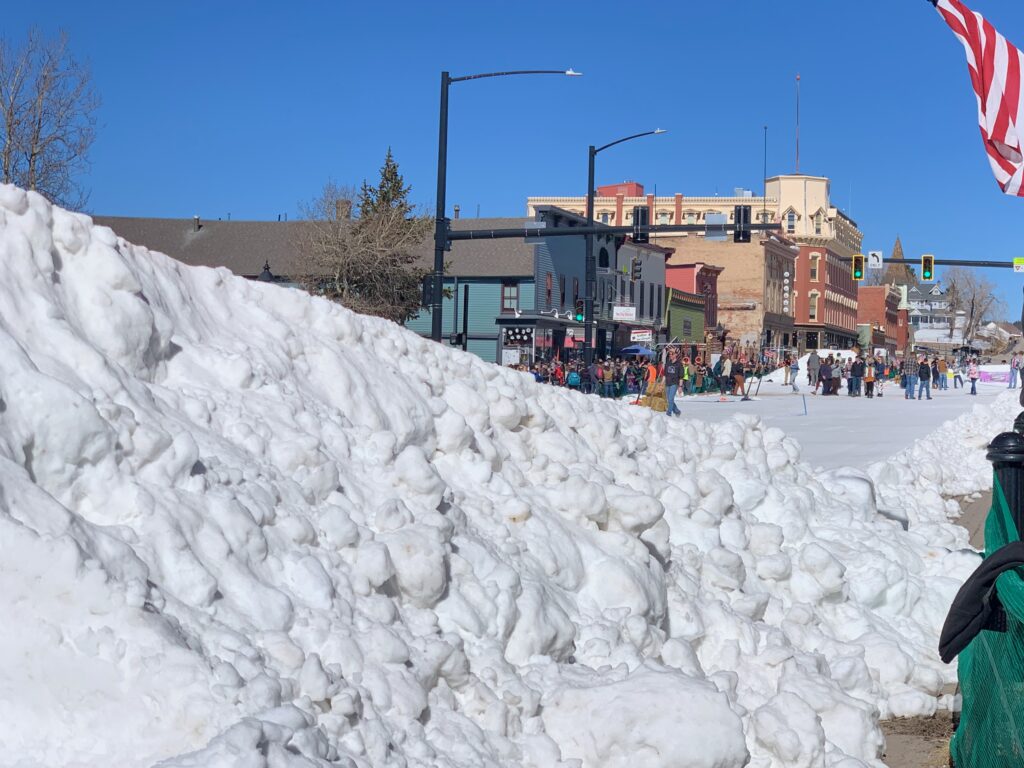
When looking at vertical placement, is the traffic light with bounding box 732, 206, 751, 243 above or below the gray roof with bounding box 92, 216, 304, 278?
below

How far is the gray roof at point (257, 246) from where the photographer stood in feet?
177

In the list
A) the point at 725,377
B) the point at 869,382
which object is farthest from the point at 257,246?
the point at 869,382

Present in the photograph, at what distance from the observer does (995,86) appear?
1219 cm

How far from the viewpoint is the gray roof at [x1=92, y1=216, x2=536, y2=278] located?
53875 millimetres

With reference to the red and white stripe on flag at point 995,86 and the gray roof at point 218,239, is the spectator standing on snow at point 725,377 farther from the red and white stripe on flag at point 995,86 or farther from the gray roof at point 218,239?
the red and white stripe on flag at point 995,86

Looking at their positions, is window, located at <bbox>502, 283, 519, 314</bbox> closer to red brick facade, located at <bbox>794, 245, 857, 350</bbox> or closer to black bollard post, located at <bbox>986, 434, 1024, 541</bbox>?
black bollard post, located at <bbox>986, 434, 1024, 541</bbox>

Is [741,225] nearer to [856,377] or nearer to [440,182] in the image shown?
[440,182]

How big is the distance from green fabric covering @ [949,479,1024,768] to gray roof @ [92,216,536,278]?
4699 cm

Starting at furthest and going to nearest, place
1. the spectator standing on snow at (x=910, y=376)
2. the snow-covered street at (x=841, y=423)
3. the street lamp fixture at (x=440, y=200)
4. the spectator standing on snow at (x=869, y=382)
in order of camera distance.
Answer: the spectator standing on snow at (x=869, y=382), the spectator standing on snow at (x=910, y=376), the street lamp fixture at (x=440, y=200), the snow-covered street at (x=841, y=423)

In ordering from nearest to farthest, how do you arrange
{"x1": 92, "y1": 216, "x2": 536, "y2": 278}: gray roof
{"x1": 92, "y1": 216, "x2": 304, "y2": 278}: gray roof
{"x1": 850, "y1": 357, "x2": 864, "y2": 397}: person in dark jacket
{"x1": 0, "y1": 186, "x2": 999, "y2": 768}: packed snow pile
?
{"x1": 0, "y1": 186, "x2": 999, "y2": 768}: packed snow pile → {"x1": 850, "y1": 357, "x2": 864, "y2": 397}: person in dark jacket → {"x1": 92, "y1": 216, "x2": 536, "y2": 278}: gray roof → {"x1": 92, "y1": 216, "x2": 304, "y2": 278}: gray roof

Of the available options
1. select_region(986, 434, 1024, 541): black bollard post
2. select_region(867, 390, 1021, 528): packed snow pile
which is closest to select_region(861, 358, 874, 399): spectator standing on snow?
select_region(867, 390, 1021, 528): packed snow pile

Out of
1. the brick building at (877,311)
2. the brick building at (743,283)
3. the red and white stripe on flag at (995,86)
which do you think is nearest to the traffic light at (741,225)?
the red and white stripe on flag at (995,86)

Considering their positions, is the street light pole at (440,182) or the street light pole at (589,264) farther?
the street light pole at (589,264)

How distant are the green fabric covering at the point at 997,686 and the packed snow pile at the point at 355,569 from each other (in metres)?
0.45
